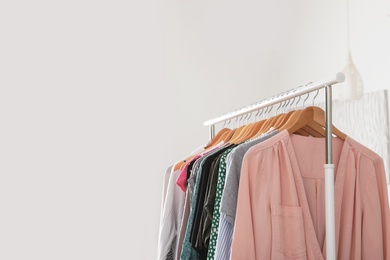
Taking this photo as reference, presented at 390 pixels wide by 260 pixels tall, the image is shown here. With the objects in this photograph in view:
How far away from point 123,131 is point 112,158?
0.18m

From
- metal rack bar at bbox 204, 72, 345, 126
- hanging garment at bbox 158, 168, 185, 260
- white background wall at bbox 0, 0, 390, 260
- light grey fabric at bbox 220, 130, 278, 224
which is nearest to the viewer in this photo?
metal rack bar at bbox 204, 72, 345, 126

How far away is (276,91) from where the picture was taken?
11.6 ft

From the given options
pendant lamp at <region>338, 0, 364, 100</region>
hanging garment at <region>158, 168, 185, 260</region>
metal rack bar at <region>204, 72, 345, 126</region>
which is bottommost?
hanging garment at <region>158, 168, 185, 260</region>

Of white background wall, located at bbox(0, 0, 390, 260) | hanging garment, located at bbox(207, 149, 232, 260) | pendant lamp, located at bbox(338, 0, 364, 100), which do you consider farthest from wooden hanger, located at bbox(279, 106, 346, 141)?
white background wall, located at bbox(0, 0, 390, 260)

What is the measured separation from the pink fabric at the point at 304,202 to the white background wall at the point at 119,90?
128cm

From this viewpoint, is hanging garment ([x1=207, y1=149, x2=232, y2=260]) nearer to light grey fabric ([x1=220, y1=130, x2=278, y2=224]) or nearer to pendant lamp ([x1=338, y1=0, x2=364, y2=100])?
light grey fabric ([x1=220, y1=130, x2=278, y2=224])

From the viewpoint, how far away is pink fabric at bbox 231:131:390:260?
1.52 m

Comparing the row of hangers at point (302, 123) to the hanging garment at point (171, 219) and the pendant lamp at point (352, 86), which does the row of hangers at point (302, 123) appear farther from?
the pendant lamp at point (352, 86)

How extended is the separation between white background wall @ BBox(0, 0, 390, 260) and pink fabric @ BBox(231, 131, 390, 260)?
4.19ft

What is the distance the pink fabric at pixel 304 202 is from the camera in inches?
59.8

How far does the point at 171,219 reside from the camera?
2.19m

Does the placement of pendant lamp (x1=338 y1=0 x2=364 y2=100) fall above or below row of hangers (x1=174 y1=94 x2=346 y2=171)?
above

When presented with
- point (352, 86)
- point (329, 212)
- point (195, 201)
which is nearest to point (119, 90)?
point (352, 86)

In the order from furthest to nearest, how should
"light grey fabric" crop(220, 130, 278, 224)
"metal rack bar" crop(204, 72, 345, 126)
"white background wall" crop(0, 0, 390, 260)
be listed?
"white background wall" crop(0, 0, 390, 260) < "light grey fabric" crop(220, 130, 278, 224) < "metal rack bar" crop(204, 72, 345, 126)
